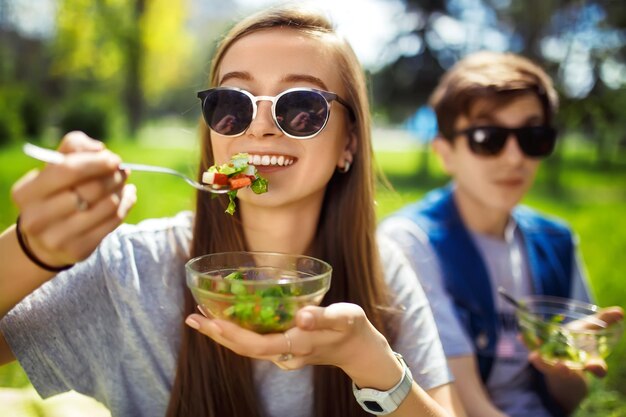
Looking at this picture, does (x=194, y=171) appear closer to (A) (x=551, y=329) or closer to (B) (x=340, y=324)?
(B) (x=340, y=324)

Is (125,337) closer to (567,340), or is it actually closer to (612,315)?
(567,340)

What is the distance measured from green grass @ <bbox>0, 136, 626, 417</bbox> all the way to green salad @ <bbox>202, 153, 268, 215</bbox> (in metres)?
0.61

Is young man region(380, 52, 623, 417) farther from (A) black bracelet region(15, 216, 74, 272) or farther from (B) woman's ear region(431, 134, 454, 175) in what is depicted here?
(A) black bracelet region(15, 216, 74, 272)

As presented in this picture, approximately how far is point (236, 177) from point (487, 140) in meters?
1.83

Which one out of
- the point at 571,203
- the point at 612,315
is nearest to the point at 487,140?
the point at 612,315

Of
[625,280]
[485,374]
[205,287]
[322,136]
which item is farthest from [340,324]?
[625,280]

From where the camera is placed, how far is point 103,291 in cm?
202

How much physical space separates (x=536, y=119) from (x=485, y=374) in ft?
4.72

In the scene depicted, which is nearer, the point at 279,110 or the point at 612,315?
the point at 279,110

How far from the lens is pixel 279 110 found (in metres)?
1.86

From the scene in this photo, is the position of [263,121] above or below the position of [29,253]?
above

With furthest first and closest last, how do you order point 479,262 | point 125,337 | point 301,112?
point 479,262, point 125,337, point 301,112

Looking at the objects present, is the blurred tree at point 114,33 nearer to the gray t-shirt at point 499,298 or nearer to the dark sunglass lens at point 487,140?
the dark sunglass lens at point 487,140

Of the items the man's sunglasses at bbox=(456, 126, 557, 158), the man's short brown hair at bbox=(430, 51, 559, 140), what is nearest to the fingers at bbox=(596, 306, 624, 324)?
the man's sunglasses at bbox=(456, 126, 557, 158)
